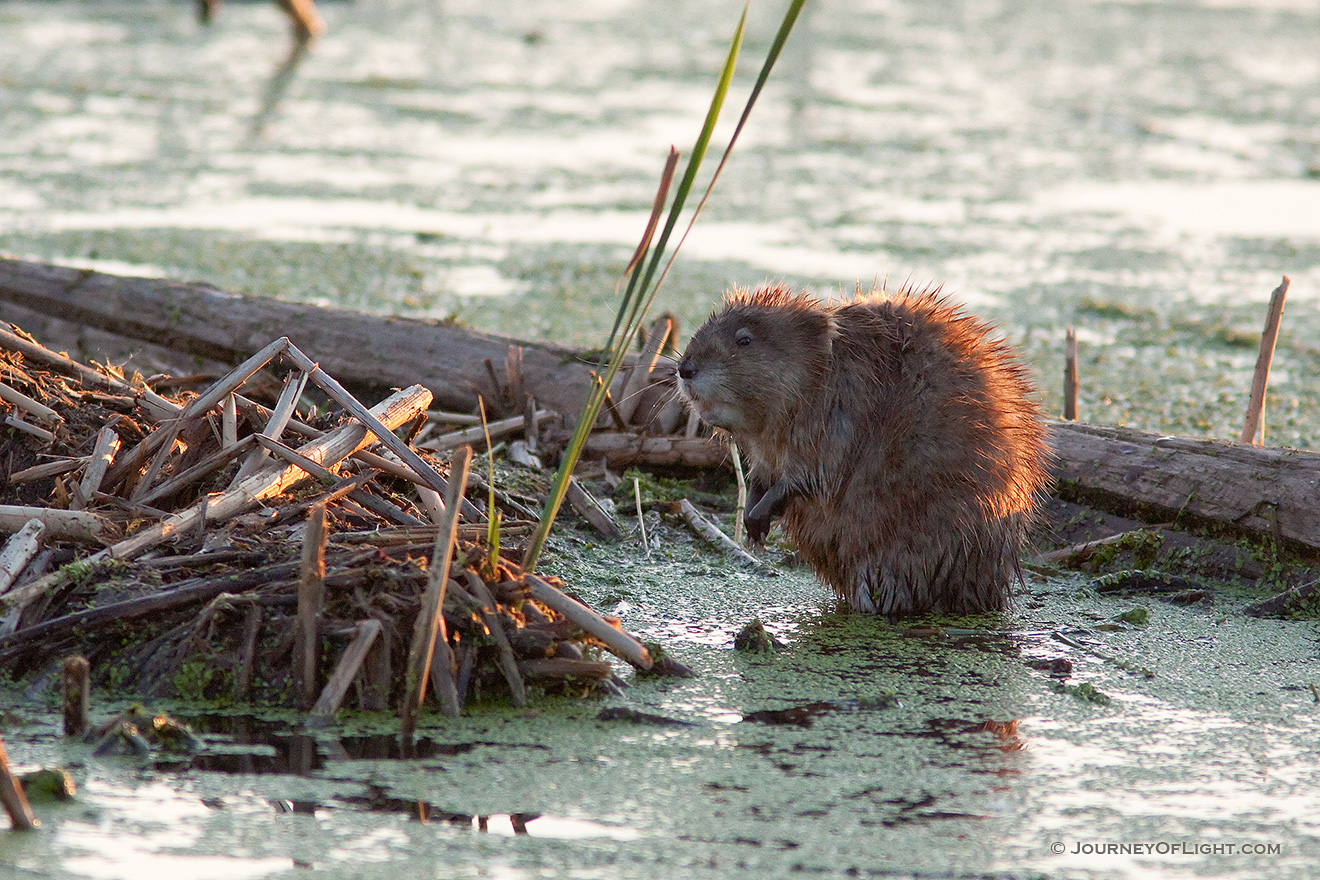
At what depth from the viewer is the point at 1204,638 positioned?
3.71m

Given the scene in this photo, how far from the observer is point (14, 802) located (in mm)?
2285

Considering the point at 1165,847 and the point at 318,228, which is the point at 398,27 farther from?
the point at 1165,847

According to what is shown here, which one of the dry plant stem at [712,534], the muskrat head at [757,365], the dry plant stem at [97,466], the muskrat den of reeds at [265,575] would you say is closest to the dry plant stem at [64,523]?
the muskrat den of reeds at [265,575]

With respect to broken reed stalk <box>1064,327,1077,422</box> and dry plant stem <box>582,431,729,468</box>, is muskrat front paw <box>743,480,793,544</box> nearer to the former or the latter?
dry plant stem <box>582,431,729,468</box>

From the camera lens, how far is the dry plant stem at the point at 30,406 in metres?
3.70

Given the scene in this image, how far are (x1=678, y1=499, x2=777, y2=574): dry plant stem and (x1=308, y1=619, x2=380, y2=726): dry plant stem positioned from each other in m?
1.63

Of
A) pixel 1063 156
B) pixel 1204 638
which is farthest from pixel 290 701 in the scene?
pixel 1063 156

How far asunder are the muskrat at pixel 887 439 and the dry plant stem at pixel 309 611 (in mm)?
1274

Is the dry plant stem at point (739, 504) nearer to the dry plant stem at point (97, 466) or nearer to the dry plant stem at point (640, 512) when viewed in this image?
the dry plant stem at point (640, 512)

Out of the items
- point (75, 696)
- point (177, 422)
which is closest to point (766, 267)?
point (177, 422)

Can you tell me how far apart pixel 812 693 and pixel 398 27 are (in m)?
14.6

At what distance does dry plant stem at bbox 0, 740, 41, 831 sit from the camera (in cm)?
224

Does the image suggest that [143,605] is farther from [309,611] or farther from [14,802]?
[14,802]

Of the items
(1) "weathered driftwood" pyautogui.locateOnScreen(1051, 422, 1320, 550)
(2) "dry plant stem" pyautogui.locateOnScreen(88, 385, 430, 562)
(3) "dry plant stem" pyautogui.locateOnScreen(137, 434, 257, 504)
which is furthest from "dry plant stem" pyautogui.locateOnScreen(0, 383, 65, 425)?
(1) "weathered driftwood" pyautogui.locateOnScreen(1051, 422, 1320, 550)
